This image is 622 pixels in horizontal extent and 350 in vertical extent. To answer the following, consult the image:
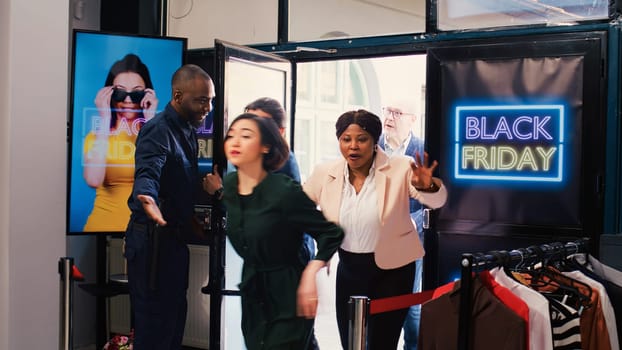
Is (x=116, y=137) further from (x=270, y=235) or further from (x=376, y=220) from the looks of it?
(x=376, y=220)

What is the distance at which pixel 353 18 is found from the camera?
514cm

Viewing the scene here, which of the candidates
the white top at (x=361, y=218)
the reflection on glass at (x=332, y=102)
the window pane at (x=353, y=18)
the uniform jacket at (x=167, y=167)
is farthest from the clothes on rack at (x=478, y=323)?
the uniform jacket at (x=167, y=167)

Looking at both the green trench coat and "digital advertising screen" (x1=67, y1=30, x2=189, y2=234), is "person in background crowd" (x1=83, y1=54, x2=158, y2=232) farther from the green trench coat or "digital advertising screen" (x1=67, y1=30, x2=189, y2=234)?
the green trench coat

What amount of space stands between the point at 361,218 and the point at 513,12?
136cm

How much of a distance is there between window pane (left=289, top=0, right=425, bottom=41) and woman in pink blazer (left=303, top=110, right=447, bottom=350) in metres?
0.55

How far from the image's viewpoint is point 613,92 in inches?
169

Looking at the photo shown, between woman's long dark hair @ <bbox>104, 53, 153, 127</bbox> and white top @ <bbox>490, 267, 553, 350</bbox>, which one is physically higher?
woman's long dark hair @ <bbox>104, 53, 153, 127</bbox>

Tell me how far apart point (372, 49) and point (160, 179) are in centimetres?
142

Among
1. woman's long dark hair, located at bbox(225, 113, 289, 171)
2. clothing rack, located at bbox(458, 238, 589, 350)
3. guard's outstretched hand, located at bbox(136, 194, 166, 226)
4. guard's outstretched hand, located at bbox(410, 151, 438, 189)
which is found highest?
woman's long dark hair, located at bbox(225, 113, 289, 171)

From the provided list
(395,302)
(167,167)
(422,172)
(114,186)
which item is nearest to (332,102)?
(422,172)

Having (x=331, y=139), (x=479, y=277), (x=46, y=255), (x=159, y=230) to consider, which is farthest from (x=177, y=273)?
(x=479, y=277)

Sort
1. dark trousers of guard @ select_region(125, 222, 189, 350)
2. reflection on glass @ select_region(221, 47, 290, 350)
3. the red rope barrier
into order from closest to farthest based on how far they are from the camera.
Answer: the red rope barrier, reflection on glass @ select_region(221, 47, 290, 350), dark trousers of guard @ select_region(125, 222, 189, 350)

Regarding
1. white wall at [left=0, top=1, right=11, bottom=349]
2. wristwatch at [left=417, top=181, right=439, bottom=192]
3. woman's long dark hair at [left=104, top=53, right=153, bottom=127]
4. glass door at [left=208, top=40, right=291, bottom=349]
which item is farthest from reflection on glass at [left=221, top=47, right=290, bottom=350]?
white wall at [left=0, top=1, right=11, bottom=349]

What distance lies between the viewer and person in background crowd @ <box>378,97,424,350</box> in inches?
193
